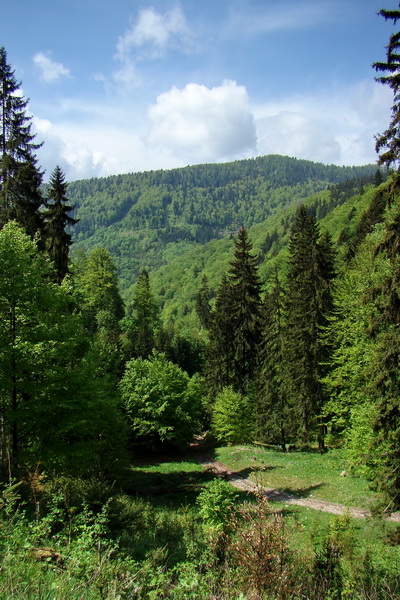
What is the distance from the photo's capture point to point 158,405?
3094 cm

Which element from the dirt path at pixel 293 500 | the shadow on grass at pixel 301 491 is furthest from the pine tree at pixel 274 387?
the shadow on grass at pixel 301 491

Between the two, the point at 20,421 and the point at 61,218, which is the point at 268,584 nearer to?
the point at 20,421

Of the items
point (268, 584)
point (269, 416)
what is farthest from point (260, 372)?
point (268, 584)

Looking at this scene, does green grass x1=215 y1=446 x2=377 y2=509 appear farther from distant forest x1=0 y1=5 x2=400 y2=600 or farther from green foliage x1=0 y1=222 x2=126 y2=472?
green foliage x1=0 y1=222 x2=126 y2=472

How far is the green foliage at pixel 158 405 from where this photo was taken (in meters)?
30.6

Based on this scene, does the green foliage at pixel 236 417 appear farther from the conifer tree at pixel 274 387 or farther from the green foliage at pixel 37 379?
the green foliage at pixel 37 379

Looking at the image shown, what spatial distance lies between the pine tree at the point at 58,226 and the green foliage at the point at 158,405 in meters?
12.5

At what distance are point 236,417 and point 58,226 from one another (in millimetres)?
20493

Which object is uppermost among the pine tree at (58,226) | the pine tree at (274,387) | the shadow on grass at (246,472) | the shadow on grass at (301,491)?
the pine tree at (58,226)

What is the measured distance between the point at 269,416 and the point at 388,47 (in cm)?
2505

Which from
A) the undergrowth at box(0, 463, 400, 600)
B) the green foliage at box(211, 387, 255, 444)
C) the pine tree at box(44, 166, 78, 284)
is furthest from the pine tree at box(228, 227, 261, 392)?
the undergrowth at box(0, 463, 400, 600)

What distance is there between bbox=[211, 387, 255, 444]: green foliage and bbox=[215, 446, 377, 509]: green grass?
1798 millimetres

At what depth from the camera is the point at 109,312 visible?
53906mm

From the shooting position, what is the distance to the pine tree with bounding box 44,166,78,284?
871 inches
